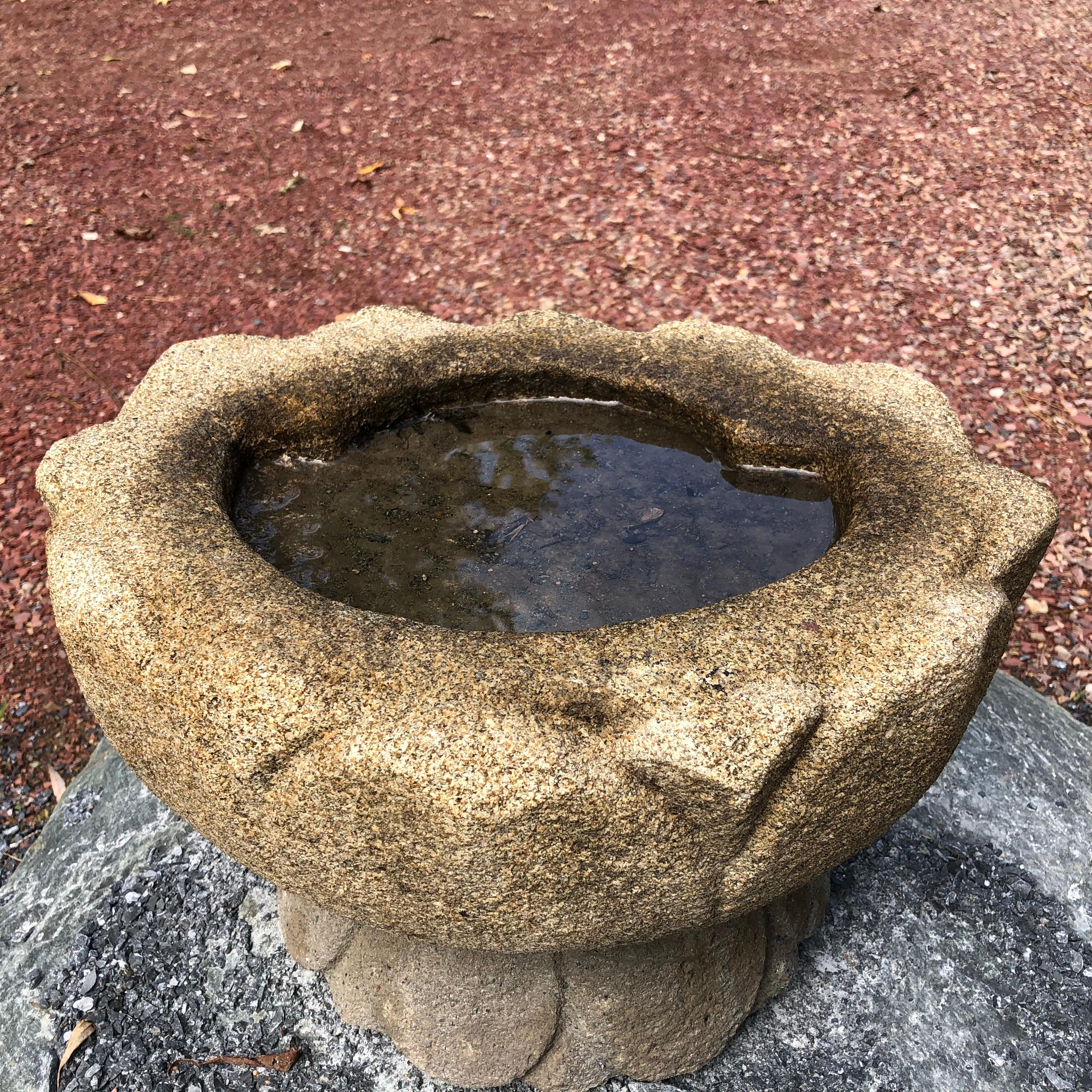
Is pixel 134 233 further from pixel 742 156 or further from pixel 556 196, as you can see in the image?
pixel 742 156

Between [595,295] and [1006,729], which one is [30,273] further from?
[1006,729]

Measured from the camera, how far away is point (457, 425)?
107 inches

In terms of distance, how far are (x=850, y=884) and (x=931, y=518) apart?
126 centimetres

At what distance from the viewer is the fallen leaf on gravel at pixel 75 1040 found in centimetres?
245

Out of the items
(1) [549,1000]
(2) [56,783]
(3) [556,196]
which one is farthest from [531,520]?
(3) [556,196]

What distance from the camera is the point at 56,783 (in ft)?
11.3

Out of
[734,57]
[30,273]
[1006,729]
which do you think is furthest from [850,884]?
[734,57]

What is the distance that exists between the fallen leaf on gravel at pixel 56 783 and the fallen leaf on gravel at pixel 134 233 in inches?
128

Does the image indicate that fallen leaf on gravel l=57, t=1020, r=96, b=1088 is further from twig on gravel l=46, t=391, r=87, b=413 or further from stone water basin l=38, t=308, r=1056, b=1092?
twig on gravel l=46, t=391, r=87, b=413

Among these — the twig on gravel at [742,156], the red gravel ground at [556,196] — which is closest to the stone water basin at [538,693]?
the red gravel ground at [556,196]

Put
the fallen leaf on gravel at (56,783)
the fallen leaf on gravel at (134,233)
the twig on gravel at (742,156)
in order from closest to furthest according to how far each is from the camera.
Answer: the fallen leaf on gravel at (56,783) < the fallen leaf on gravel at (134,233) < the twig on gravel at (742,156)

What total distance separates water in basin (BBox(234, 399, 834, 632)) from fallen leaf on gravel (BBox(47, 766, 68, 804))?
1614mm

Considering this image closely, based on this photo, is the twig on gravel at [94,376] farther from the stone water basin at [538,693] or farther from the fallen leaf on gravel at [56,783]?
the stone water basin at [538,693]

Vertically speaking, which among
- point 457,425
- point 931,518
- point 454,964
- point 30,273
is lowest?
point 30,273
